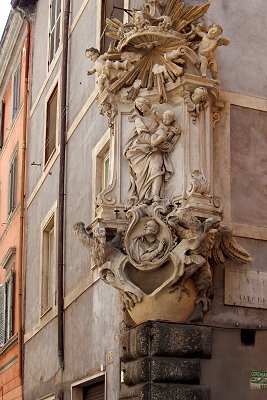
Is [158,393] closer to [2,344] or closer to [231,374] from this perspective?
[231,374]

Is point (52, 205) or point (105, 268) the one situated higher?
point (52, 205)

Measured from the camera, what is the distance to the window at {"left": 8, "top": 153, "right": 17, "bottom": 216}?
23684 mm

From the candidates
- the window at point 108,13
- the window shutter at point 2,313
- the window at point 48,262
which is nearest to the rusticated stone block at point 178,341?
the window at point 108,13

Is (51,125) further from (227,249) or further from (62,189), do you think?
(227,249)

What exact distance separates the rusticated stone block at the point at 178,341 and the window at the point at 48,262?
6.63 meters

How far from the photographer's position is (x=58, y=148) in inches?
714

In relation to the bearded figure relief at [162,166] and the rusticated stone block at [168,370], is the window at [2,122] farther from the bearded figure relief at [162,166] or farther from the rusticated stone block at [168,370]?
the rusticated stone block at [168,370]

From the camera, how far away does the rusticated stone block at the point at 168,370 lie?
11547mm

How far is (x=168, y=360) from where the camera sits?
38.1 ft

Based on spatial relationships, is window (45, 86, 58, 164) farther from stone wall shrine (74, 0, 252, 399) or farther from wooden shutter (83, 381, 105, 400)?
stone wall shrine (74, 0, 252, 399)

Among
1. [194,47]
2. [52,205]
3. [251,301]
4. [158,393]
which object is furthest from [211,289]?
[52,205]

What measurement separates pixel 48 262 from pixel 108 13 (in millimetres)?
5399

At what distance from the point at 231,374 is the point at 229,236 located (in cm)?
177

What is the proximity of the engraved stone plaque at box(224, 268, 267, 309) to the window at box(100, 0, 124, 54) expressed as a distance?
16.2ft
